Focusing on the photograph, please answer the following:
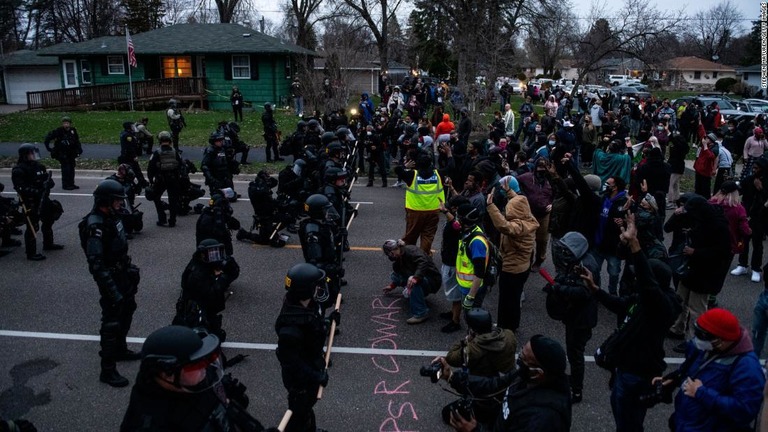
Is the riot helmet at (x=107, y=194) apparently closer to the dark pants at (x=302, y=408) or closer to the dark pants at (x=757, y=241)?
the dark pants at (x=302, y=408)

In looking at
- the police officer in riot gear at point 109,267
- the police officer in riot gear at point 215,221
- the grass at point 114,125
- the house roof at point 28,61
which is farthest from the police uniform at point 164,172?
the house roof at point 28,61

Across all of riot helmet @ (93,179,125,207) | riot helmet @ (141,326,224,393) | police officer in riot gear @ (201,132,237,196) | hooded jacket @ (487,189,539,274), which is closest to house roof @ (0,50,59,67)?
police officer in riot gear @ (201,132,237,196)

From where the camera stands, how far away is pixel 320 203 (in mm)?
6766

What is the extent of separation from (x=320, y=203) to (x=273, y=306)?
2022 millimetres

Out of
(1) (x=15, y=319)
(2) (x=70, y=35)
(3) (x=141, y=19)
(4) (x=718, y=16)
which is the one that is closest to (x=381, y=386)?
(1) (x=15, y=319)

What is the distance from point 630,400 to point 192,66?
107ft

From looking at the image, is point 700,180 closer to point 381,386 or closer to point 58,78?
point 381,386

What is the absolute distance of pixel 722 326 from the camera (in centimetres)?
376

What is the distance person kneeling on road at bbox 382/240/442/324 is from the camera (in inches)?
295

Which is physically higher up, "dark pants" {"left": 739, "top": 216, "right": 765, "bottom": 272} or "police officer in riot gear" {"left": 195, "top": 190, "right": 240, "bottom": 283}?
"police officer in riot gear" {"left": 195, "top": 190, "right": 240, "bottom": 283}

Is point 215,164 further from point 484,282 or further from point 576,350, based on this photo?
point 576,350

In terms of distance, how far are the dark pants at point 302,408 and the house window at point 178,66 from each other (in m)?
31.6

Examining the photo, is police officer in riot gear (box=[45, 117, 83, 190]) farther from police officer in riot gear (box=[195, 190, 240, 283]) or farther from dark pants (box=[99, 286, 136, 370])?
dark pants (box=[99, 286, 136, 370])

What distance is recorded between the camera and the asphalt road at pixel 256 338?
18.3 feet
